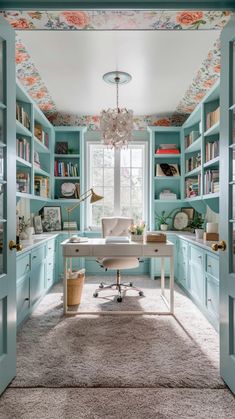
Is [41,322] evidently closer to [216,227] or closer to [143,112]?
[216,227]

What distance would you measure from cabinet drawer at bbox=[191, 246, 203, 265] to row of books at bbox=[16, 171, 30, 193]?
7.01 feet

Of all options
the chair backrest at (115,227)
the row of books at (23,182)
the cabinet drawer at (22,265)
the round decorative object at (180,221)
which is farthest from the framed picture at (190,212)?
the cabinet drawer at (22,265)

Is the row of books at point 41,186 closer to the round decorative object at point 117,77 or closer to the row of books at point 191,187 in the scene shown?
the round decorative object at point 117,77

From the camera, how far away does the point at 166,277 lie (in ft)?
15.1

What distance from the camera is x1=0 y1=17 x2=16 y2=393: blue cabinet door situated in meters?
1.71

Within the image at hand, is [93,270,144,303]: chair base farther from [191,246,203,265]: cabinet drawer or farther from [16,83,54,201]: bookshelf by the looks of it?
[16,83,54,201]: bookshelf

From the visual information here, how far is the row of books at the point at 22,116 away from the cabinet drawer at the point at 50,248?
152cm

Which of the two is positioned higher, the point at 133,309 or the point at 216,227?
the point at 216,227

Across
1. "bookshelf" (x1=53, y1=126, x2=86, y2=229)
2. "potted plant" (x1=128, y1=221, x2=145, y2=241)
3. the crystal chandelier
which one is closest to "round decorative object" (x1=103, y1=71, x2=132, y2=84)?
the crystal chandelier

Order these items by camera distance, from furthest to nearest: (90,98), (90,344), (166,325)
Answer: (90,98) < (166,325) < (90,344)

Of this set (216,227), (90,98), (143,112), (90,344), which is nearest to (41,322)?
(90,344)

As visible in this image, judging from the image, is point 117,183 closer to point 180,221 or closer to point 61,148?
point 61,148

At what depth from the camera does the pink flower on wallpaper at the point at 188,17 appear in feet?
6.68

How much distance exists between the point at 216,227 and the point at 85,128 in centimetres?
276
